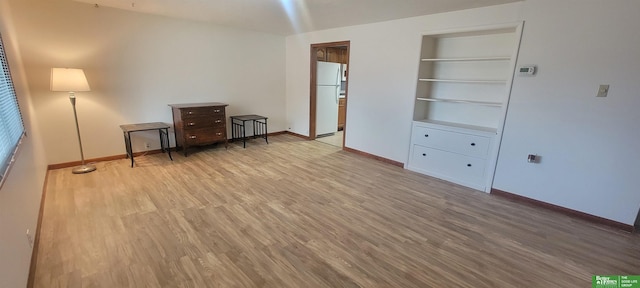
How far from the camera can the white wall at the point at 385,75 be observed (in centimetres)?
372

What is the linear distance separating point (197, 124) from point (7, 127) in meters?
2.62

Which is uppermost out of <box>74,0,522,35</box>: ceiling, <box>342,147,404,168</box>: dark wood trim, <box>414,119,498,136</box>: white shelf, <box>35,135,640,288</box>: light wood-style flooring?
<box>74,0,522,35</box>: ceiling

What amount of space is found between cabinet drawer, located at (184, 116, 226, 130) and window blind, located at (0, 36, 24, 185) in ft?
6.67

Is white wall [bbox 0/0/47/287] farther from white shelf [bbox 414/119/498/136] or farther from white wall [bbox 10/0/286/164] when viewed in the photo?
white shelf [bbox 414/119/498/136]

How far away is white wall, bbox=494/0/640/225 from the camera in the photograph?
2.48m

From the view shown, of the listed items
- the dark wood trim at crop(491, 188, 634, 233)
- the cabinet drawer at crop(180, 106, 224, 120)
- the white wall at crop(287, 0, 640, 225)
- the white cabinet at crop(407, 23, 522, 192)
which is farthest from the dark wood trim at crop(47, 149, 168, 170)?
the dark wood trim at crop(491, 188, 634, 233)

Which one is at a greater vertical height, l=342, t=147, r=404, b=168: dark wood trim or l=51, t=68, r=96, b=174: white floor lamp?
l=51, t=68, r=96, b=174: white floor lamp

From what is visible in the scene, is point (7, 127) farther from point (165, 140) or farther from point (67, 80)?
point (165, 140)

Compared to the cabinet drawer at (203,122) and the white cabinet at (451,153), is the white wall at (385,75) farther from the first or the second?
the cabinet drawer at (203,122)

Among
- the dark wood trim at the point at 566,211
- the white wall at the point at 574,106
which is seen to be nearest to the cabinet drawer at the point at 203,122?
the white wall at the point at 574,106

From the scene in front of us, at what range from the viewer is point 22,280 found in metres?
1.60

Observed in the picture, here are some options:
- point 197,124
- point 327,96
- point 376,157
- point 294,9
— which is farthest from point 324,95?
point 197,124

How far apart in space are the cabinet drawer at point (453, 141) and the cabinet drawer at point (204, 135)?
3191 mm

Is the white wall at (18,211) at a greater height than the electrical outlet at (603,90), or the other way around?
the electrical outlet at (603,90)
